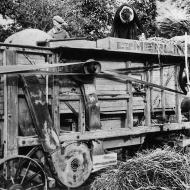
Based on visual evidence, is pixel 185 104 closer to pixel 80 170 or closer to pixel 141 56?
pixel 141 56

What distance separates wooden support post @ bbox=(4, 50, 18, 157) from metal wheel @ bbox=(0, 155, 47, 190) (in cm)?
20

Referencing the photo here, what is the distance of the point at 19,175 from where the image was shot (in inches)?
207

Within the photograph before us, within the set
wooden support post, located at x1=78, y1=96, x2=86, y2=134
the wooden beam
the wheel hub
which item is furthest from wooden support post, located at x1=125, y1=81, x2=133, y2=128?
the wheel hub

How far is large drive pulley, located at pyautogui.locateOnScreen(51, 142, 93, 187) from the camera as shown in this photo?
5.54 metres

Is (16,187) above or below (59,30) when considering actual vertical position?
below

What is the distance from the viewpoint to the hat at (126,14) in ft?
26.2

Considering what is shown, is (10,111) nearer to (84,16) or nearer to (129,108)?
(129,108)

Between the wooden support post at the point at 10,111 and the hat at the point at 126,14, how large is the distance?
11.7 feet

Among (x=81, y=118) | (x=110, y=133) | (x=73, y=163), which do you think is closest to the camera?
(x=73, y=163)

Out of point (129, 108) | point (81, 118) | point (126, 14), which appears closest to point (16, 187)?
point (81, 118)

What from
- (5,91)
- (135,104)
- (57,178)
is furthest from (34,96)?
(135,104)

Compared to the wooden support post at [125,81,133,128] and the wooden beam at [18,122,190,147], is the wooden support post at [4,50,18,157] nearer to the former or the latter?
the wooden beam at [18,122,190,147]

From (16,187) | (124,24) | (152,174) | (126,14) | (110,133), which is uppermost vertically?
(126,14)

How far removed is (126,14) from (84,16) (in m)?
8.32
